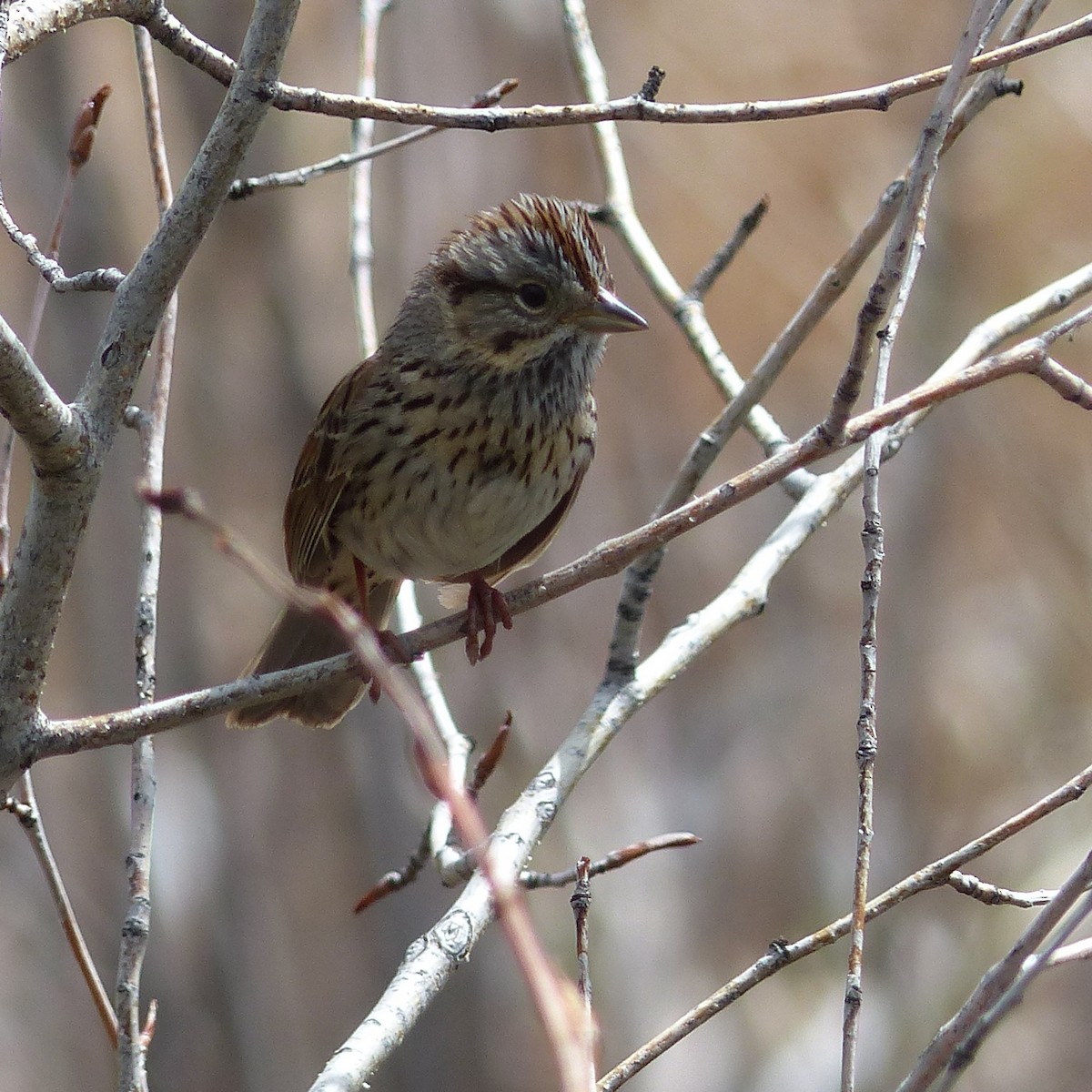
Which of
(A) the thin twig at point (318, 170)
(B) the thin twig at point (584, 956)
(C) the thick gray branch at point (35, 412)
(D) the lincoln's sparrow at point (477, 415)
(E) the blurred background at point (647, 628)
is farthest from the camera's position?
(E) the blurred background at point (647, 628)

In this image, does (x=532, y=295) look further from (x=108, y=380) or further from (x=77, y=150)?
(x=108, y=380)

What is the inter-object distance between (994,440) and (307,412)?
3984 mm

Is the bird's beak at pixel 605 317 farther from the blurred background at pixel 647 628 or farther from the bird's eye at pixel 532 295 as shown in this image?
the blurred background at pixel 647 628

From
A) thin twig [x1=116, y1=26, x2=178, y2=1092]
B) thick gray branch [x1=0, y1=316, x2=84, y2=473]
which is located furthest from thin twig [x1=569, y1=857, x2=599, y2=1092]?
thick gray branch [x1=0, y1=316, x2=84, y2=473]

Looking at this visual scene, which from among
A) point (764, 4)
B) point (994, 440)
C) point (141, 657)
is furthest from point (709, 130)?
point (141, 657)

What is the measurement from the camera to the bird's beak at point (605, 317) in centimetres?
367

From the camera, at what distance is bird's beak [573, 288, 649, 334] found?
3.67 metres

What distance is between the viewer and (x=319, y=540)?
163 inches

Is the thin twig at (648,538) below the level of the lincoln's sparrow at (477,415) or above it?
below

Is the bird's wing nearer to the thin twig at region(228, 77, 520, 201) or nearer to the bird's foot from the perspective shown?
the bird's foot

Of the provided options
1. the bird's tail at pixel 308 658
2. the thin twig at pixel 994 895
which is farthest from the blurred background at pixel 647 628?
the thin twig at pixel 994 895

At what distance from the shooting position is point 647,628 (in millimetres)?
9102

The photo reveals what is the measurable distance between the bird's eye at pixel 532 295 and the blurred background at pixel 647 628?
4217 millimetres

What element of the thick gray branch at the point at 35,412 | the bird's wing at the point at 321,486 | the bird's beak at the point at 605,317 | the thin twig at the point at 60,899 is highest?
the bird's wing at the point at 321,486
